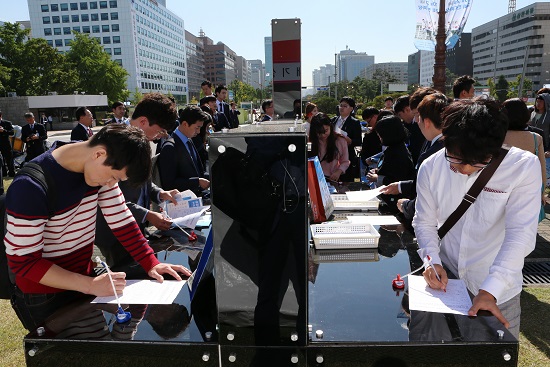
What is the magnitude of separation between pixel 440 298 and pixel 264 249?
71cm

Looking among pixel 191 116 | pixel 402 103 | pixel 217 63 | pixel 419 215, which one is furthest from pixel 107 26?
pixel 419 215

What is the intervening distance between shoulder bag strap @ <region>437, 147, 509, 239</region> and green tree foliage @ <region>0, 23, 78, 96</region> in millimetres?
48170

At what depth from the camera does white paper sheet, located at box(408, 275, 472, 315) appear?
1385 millimetres

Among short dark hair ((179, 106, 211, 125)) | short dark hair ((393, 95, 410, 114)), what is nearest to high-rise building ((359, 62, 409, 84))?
short dark hair ((393, 95, 410, 114))

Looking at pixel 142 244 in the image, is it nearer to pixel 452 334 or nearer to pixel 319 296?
pixel 319 296

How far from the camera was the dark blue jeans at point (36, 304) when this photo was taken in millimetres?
1550

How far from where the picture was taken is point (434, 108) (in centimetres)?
258

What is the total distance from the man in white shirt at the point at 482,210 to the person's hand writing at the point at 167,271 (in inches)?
39.5

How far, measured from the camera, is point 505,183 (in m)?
1.53

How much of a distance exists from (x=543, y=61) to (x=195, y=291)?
355 ft

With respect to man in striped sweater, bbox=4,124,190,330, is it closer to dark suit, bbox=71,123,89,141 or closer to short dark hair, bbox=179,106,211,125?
short dark hair, bbox=179,106,211,125

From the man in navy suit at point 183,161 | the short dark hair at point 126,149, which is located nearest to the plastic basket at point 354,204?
the man in navy suit at point 183,161

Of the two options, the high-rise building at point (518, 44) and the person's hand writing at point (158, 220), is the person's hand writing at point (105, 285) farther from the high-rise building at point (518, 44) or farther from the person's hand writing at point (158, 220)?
the high-rise building at point (518, 44)

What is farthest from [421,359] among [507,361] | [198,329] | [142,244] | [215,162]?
[142,244]
